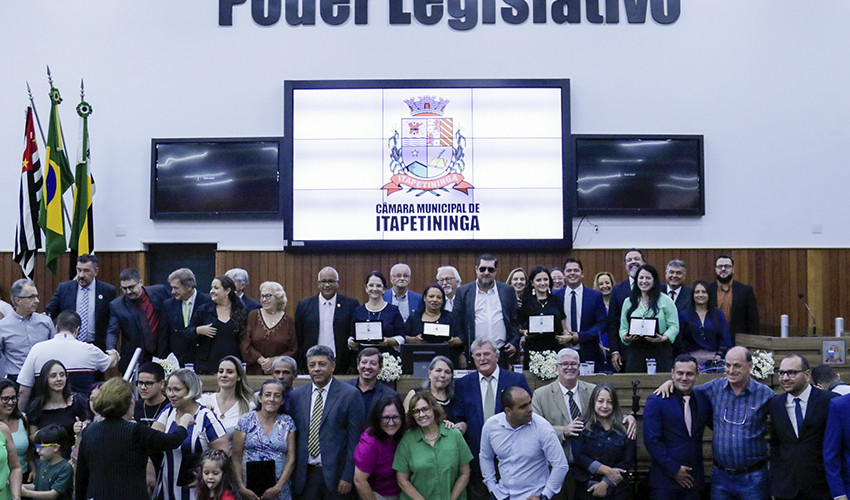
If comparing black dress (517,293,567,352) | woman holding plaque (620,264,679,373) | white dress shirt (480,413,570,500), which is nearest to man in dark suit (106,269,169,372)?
black dress (517,293,567,352)

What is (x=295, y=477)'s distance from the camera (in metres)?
5.50

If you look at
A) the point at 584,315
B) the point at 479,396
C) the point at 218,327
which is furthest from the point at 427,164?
the point at 479,396

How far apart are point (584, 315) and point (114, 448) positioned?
14.0 feet

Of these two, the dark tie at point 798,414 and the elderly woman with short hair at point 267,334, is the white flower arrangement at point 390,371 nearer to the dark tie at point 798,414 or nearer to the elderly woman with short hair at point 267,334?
the elderly woman with short hair at point 267,334

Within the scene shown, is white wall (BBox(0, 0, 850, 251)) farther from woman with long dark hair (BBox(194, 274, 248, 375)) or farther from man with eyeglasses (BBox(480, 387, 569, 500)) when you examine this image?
man with eyeglasses (BBox(480, 387, 569, 500))

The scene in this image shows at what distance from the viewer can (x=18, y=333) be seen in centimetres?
711

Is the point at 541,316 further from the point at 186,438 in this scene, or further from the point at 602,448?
the point at 186,438

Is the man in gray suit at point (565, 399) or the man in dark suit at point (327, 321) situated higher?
the man in dark suit at point (327, 321)

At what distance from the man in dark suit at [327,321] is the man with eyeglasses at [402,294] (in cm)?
57

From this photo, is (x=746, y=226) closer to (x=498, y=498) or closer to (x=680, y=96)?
(x=680, y=96)

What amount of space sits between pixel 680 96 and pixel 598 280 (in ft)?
10.3

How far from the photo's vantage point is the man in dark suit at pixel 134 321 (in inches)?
291

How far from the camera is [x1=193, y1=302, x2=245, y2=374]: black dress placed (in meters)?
6.80

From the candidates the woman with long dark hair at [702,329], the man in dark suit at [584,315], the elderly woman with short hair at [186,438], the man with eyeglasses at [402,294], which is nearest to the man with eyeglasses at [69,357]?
the elderly woman with short hair at [186,438]
